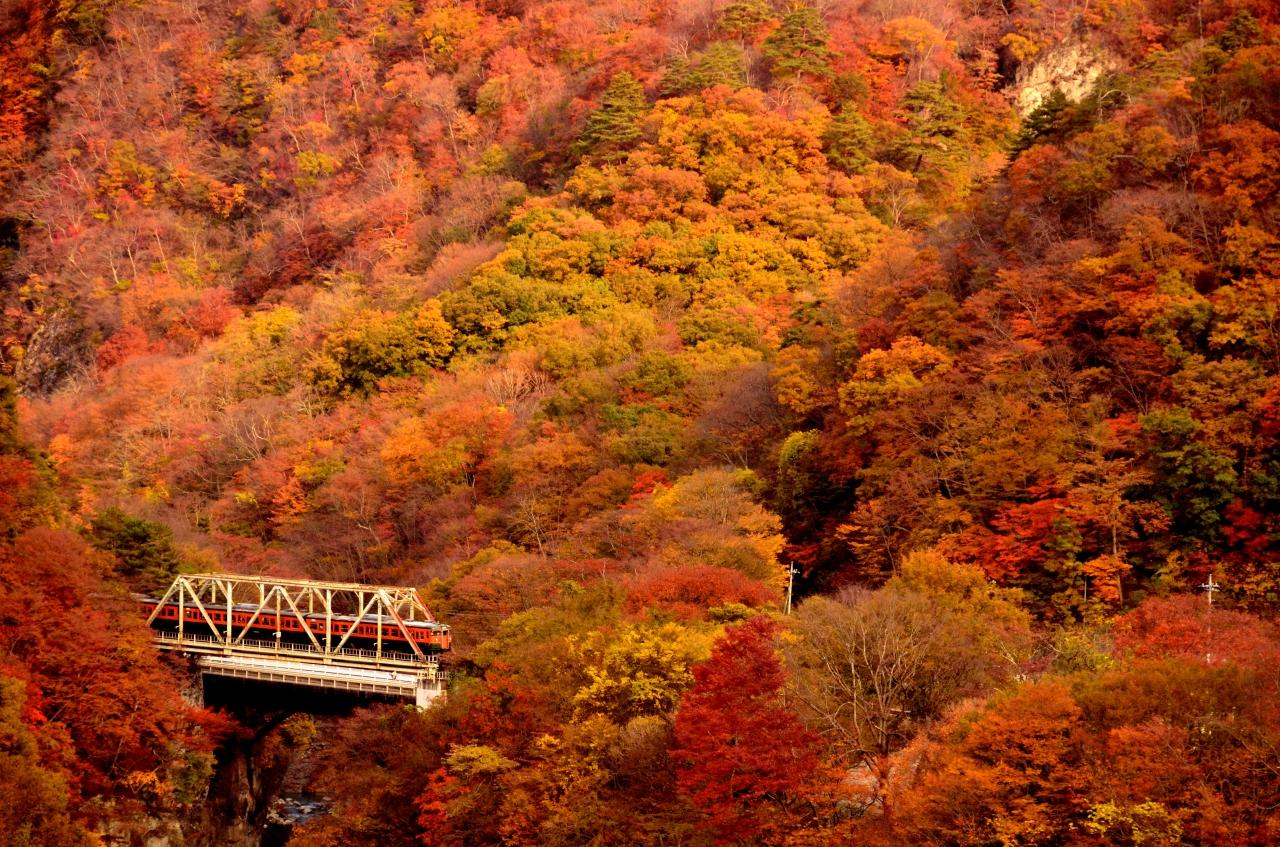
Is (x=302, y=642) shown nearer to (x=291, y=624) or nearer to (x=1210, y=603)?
(x=291, y=624)

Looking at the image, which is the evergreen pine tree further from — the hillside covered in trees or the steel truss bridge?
the steel truss bridge

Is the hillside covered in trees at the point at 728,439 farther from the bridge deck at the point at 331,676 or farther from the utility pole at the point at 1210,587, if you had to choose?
the bridge deck at the point at 331,676

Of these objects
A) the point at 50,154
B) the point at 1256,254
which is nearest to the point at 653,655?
the point at 1256,254

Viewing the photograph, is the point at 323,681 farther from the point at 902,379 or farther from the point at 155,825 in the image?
the point at 902,379

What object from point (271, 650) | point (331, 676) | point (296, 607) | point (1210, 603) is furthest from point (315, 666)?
point (1210, 603)

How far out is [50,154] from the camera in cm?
13075

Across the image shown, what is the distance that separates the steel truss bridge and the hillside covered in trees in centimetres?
167

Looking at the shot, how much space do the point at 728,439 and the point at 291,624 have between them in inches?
683

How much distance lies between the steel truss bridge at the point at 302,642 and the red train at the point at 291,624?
5cm

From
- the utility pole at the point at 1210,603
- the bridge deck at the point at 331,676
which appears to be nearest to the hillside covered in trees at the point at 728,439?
the utility pole at the point at 1210,603

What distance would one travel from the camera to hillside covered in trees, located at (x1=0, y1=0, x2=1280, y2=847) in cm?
3656

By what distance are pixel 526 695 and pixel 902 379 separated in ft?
55.4

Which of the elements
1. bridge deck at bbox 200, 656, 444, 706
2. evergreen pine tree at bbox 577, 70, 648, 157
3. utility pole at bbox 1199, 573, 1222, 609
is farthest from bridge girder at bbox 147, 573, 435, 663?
evergreen pine tree at bbox 577, 70, 648, 157

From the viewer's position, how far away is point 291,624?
57469 millimetres
